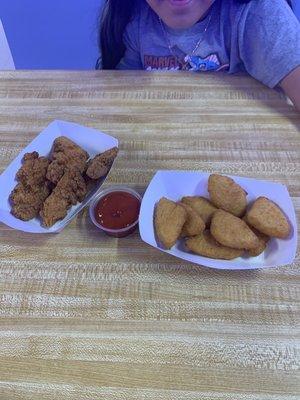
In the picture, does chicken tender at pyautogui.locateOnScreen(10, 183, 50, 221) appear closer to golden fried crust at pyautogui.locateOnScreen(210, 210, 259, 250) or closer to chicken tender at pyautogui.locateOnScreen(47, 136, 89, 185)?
chicken tender at pyautogui.locateOnScreen(47, 136, 89, 185)

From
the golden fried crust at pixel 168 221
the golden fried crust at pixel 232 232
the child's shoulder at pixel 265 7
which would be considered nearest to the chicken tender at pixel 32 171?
the golden fried crust at pixel 168 221

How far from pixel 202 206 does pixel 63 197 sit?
26 centimetres

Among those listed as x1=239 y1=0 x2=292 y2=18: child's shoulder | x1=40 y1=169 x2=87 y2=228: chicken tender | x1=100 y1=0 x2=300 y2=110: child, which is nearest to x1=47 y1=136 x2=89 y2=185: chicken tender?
x1=40 y1=169 x2=87 y2=228: chicken tender

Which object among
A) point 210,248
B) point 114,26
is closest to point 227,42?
point 114,26

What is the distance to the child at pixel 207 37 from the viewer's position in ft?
3.52

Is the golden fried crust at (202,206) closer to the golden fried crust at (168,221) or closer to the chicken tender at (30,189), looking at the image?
the golden fried crust at (168,221)

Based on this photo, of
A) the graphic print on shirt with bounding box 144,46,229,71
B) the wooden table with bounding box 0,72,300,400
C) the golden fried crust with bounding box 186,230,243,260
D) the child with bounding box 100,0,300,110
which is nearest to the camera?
the wooden table with bounding box 0,72,300,400

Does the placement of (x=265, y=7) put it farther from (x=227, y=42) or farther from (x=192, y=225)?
(x=192, y=225)

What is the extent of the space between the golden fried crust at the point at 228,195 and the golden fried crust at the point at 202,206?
0.01 metres

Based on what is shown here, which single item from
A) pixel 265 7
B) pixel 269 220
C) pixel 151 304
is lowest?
pixel 151 304

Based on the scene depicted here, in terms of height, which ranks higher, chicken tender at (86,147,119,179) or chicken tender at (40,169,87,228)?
chicken tender at (86,147,119,179)

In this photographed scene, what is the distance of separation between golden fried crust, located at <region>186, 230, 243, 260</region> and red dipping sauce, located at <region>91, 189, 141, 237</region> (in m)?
0.12

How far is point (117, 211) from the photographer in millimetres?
848

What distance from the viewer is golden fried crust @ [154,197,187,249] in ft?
2.52
